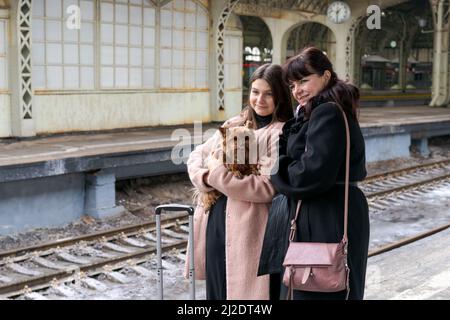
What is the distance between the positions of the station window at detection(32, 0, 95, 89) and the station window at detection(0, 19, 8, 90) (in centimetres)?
53

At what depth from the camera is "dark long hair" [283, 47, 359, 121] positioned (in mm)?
2779

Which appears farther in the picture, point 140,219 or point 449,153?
point 449,153

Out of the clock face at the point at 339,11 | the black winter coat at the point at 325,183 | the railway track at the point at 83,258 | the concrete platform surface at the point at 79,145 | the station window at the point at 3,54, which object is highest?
the clock face at the point at 339,11

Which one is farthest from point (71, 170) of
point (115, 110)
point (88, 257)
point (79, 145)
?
point (115, 110)

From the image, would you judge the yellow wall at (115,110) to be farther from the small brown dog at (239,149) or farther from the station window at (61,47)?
the small brown dog at (239,149)

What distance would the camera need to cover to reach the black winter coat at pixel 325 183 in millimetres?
2670

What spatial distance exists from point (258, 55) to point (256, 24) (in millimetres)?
1508

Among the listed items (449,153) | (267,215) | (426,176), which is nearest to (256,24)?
(449,153)

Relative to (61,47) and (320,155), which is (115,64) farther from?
(320,155)

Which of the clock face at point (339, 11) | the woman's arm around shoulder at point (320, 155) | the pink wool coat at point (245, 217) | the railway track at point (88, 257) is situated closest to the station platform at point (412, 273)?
the railway track at point (88, 257)

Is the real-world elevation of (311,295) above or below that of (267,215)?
below

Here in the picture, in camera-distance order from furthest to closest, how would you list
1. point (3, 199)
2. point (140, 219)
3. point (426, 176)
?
1. point (426, 176)
2. point (140, 219)
3. point (3, 199)
